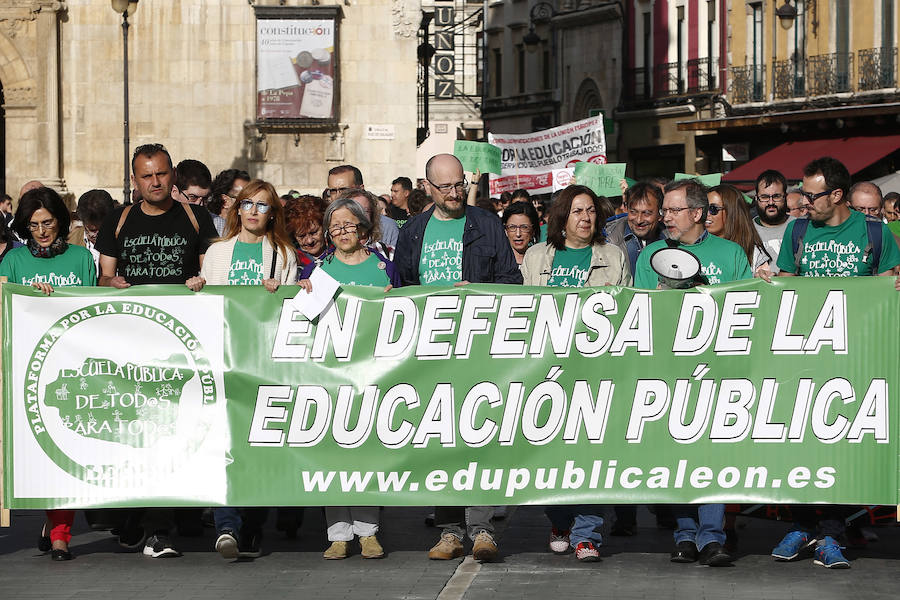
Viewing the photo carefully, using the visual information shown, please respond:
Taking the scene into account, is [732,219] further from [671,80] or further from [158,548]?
[671,80]

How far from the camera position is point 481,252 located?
370 inches

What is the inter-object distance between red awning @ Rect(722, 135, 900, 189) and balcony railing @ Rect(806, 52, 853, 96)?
A: 109 cm

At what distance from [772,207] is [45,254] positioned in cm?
520

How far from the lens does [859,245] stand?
9172 millimetres

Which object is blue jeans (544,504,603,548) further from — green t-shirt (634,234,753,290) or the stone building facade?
the stone building facade

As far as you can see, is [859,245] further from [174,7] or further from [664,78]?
[664,78]

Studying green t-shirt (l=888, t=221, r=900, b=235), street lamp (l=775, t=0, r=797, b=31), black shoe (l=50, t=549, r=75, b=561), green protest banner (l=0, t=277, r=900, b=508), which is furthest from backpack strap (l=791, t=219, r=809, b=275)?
street lamp (l=775, t=0, r=797, b=31)

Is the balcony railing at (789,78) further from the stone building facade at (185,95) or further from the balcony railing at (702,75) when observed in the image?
the stone building facade at (185,95)

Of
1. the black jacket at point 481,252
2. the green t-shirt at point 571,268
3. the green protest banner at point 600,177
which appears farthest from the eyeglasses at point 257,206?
the green protest banner at point 600,177

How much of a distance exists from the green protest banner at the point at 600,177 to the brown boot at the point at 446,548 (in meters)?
8.21

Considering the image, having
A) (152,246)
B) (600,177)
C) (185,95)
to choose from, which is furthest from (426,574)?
(185,95)

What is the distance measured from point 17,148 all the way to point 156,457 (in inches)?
912

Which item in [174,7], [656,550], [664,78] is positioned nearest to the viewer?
[656,550]

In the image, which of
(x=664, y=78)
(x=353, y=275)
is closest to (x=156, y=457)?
(x=353, y=275)
